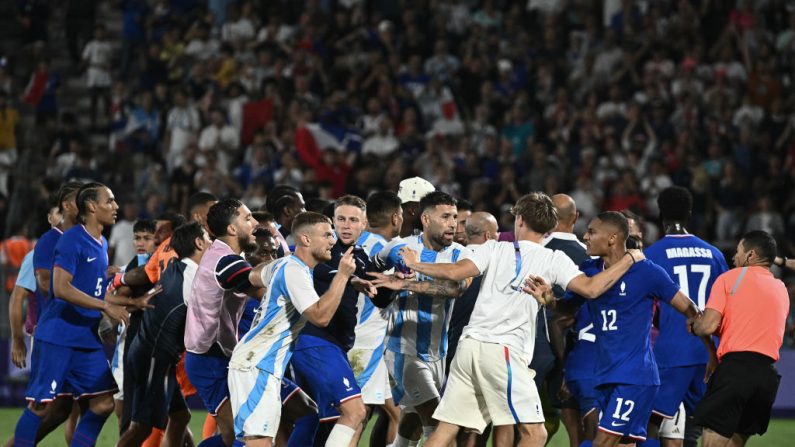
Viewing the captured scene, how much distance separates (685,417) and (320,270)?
11.8 feet

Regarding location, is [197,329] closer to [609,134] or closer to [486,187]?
[486,187]

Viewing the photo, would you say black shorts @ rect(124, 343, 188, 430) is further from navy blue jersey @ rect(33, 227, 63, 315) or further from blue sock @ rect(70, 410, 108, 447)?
navy blue jersey @ rect(33, 227, 63, 315)

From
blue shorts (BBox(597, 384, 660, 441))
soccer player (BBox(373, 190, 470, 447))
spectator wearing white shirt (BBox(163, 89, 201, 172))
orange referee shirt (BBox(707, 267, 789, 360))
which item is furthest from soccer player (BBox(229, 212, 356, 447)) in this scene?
spectator wearing white shirt (BBox(163, 89, 201, 172))

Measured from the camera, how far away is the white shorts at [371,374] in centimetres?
948

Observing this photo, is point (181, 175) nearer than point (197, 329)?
No

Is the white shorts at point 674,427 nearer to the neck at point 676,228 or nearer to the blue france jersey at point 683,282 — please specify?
the blue france jersey at point 683,282

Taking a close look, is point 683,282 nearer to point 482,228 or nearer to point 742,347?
point 742,347

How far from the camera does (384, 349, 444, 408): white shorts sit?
365 inches

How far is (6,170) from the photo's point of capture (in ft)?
64.1

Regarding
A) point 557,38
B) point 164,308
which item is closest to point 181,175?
point 557,38

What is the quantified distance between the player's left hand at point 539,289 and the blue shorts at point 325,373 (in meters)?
1.39

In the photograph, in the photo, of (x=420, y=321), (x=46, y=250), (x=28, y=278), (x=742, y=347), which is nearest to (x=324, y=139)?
(x=28, y=278)

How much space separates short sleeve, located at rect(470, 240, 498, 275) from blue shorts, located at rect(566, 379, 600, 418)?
1.43m

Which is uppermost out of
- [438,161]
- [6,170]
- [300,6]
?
[300,6]
